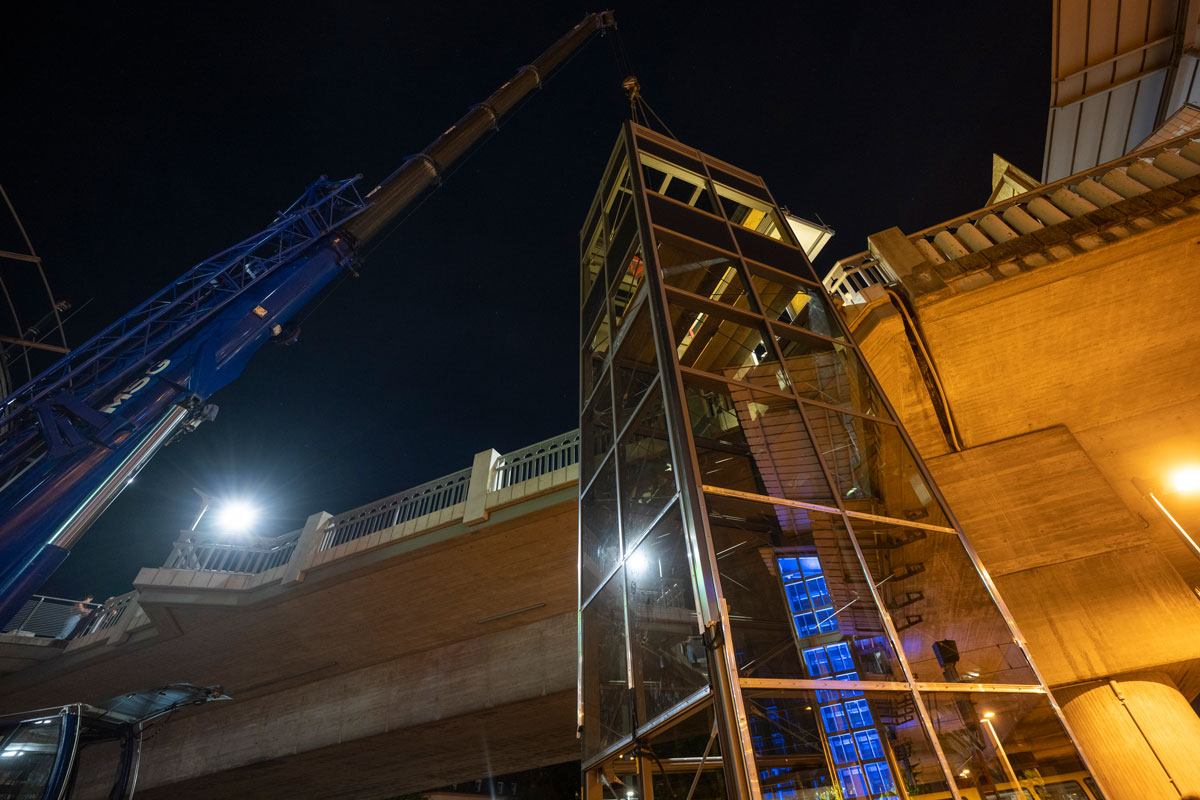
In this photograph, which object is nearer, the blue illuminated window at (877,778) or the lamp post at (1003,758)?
the lamp post at (1003,758)

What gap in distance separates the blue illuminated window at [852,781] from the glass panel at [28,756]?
505 inches

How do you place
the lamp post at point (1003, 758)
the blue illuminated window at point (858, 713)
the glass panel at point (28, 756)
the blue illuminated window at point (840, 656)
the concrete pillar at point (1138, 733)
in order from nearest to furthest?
the lamp post at point (1003, 758)
the concrete pillar at point (1138, 733)
the glass panel at point (28, 756)
the blue illuminated window at point (858, 713)
the blue illuminated window at point (840, 656)

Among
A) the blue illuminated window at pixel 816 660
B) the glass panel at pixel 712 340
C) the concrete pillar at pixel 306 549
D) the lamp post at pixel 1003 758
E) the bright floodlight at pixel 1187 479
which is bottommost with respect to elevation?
the lamp post at pixel 1003 758

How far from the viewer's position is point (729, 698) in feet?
13.1

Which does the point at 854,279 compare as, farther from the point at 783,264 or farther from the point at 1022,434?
the point at 1022,434

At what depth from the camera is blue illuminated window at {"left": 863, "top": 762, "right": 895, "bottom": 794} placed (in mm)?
9328

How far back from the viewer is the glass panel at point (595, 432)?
933 centimetres

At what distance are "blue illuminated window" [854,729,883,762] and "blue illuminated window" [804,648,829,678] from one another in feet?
4.13

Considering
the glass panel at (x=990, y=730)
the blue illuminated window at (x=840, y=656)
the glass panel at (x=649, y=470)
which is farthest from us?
the glass panel at (x=649, y=470)

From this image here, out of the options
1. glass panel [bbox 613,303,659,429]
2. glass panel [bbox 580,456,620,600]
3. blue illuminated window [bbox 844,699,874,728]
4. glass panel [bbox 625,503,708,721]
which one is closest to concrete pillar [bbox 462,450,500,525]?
glass panel [bbox 580,456,620,600]

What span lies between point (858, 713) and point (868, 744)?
51cm

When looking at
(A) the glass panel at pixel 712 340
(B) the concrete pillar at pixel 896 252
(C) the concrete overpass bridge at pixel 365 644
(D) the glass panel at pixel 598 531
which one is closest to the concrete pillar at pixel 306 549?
(C) the concrete overpass bridge at pixel 365 644

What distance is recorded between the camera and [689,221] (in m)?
10.3

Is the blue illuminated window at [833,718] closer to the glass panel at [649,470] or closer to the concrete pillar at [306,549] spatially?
the glass panel at [649,470]
